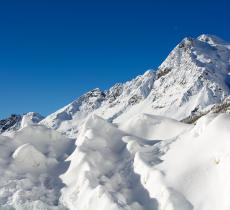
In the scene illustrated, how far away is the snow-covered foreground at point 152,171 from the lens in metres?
26.3

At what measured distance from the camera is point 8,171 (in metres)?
32.8

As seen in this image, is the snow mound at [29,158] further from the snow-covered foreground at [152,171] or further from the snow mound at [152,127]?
the snow mound at [152,127]

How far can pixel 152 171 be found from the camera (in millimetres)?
29250

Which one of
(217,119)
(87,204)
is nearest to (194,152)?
(217,119)

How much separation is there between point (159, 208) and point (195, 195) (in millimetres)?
1946

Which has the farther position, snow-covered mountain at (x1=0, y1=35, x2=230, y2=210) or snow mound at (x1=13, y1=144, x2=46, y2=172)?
snow mound at (x1=13, y1=144, x2=46, y2=172)

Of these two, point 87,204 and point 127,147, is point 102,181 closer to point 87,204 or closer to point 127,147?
point 87,204

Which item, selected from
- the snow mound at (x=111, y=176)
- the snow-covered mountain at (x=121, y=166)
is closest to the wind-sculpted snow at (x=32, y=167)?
the snow-covered mountain at (x=121, y=166)

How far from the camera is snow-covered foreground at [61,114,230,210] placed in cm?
2634

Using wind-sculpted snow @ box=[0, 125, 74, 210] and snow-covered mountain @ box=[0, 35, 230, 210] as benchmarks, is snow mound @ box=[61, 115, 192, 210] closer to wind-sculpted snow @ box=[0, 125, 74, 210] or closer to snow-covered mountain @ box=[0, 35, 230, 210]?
snow-covered mountain @ box=[0, 35, 230, 210]

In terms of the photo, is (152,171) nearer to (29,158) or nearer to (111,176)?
(111,176)

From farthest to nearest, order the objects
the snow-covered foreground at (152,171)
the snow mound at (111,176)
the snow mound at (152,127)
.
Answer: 1. the snow mound at (152,127)
2. the snow mound at (111,176)
3. the snow-covered foreground at (152,171)

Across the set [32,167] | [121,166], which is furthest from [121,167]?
[32,167]

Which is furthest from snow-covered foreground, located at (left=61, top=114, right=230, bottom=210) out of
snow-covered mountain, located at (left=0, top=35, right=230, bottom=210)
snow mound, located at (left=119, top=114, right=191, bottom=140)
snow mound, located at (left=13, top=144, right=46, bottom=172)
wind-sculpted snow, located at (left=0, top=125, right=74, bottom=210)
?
snow mound, located at (left=13, top=144, right=46, bottom=172)
